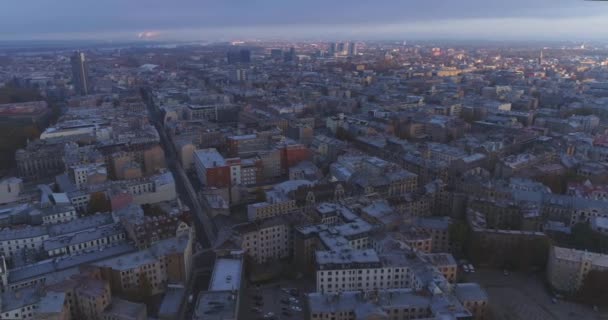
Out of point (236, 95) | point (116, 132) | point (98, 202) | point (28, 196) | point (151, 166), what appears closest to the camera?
point (98, 202)

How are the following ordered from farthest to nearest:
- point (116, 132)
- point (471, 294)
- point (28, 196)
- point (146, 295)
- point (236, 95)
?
point (236, 95) → point (116, 132) → point (28, 196) → point (146, 295) → point (471, 294)

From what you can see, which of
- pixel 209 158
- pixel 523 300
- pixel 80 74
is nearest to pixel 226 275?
pixel 523 300

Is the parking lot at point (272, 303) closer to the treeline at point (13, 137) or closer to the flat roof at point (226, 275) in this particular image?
the flat roof at point (226, 275)

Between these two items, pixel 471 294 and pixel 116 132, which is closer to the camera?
pixel 471 294

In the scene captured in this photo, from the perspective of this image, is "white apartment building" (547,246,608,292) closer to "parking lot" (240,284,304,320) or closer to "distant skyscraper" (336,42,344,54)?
"parking lot" (240,284,304,320)

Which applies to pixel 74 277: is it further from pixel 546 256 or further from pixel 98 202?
pixel 546 256

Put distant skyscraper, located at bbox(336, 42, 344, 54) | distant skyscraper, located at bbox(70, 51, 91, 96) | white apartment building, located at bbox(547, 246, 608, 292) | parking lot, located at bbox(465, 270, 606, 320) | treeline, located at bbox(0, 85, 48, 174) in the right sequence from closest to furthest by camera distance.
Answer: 1. parking lot, located at bbox(465, 270, 606, 320)
2. white apartment building, located at bbox(547, 246, 608, 292)
3. treeline, located at bbox(0, 85, 48, 174)
4. distant skyscraper, located at bbox(70, 51, 91, 96)
5. distant skyscraper, located at bbox(336, 42, 344, 54)

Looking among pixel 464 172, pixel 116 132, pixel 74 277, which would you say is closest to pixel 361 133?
pixel 464 172

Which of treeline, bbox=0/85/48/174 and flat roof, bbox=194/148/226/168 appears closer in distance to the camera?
flat roof, bbox=194/148/226/168

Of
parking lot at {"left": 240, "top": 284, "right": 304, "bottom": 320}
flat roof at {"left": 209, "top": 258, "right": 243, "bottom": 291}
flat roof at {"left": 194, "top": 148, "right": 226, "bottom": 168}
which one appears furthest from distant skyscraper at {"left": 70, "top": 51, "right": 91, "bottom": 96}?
parking lot at {"left": 240, "top": 284, "right": 304, "bottom": 320}
